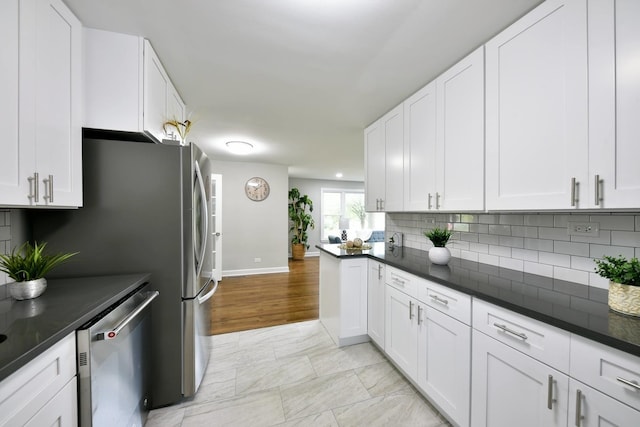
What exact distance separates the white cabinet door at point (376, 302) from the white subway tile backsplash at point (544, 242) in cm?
71

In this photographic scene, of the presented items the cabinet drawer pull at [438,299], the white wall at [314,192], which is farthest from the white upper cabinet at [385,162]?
the white wall at [314,192]

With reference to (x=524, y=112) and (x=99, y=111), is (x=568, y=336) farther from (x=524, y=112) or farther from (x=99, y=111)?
(x=99, y=111)

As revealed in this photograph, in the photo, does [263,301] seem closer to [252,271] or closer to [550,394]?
[252,271]

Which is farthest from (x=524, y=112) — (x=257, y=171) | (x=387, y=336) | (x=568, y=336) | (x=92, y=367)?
(x=257, y=171)

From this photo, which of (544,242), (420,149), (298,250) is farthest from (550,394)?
(298,250)

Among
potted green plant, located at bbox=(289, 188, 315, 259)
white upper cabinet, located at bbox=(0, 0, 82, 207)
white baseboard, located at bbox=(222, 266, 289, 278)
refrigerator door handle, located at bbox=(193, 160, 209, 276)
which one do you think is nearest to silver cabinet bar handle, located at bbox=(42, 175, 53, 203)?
white upper cabinet, located at bbox=(0, 0, 82, 207)

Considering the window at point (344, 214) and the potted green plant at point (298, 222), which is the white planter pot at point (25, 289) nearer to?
the potted green plant at point (298, 222)

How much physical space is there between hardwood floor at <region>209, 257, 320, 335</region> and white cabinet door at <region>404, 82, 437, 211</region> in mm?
2026

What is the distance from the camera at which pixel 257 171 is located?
5348 mm

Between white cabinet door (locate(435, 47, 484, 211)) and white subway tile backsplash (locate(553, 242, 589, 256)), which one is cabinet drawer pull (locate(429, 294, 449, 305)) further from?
white subway tile backsplash (locate(553, 242, 589, 256))

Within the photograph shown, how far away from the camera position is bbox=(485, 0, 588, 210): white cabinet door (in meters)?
1.10

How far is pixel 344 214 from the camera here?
807 cm

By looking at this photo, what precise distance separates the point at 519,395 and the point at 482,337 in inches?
9.8

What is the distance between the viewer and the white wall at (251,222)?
5.18 metres
